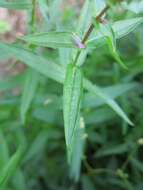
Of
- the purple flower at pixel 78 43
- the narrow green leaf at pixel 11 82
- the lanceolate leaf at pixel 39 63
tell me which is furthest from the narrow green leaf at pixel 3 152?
the purple flower at pixel 78 43

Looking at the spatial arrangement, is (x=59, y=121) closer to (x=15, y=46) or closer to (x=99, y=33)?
(x=15, y=46)

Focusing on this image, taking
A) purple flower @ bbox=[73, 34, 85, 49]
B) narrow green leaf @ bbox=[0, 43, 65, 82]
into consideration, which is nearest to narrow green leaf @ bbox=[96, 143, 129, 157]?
narrow green leaf @ bbox=[0, 43, 65, 82]

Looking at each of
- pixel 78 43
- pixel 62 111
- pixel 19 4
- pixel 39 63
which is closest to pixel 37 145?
pixel 62 111

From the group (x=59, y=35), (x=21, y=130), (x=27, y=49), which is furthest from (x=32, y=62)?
(x=21, y=130)

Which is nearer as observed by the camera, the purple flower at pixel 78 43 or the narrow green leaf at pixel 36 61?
the purple flower at pixel 78 43

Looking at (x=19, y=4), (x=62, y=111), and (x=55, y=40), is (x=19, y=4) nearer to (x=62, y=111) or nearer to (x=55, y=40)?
(x=55, y=40)

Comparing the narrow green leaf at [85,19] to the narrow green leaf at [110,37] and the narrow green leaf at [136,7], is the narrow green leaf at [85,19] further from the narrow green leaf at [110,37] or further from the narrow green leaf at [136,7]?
the narrow green leaf at [110,37]
